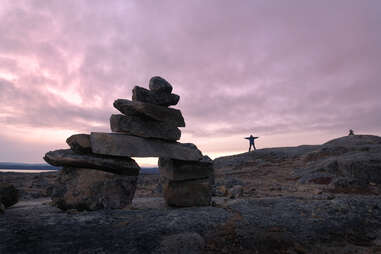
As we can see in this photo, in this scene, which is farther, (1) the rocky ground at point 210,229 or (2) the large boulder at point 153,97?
(2) the large boulder at point 153,97

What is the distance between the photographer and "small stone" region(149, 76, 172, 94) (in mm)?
8428

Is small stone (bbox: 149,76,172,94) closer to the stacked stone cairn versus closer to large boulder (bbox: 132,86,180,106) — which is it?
the stacked stone cairn

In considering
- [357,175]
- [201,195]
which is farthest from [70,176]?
[357,175]

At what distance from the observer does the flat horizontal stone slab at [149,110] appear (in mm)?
7746

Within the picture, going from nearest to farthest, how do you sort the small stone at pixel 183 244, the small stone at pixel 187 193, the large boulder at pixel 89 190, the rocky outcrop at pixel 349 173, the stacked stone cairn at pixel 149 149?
1. the small stone at pixel 183 244
2. the large boulder at pixel 89 190
3. the stacked stone cairn at pixel 149 149
4. the small stone at pixel 187 193
5. the rocky outcrop at pixel 349 173

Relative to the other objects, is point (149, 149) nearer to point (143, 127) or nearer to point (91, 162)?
point (143, 127)

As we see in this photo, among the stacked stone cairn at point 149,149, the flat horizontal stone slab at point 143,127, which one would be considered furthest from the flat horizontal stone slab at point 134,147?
the flat horizontal stone slab at point 143,127

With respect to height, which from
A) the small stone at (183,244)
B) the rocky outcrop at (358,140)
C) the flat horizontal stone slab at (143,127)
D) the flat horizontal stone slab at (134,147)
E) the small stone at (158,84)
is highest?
the rocky outcrop at (358,140)

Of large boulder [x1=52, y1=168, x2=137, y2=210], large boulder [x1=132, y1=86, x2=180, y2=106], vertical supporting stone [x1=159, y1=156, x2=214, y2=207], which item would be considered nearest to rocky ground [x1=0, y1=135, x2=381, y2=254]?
large boulder [x1=52, y1=168, x2=137, y2=210]

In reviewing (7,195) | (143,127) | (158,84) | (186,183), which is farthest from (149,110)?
(7,195)

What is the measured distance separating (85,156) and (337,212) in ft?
24.6

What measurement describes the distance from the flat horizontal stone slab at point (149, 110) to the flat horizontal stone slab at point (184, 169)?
128cm

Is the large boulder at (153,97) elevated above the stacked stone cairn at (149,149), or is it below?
above

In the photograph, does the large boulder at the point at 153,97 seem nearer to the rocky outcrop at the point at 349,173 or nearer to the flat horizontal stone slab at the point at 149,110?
the flat horizontal stone slab at the point at 149,110
